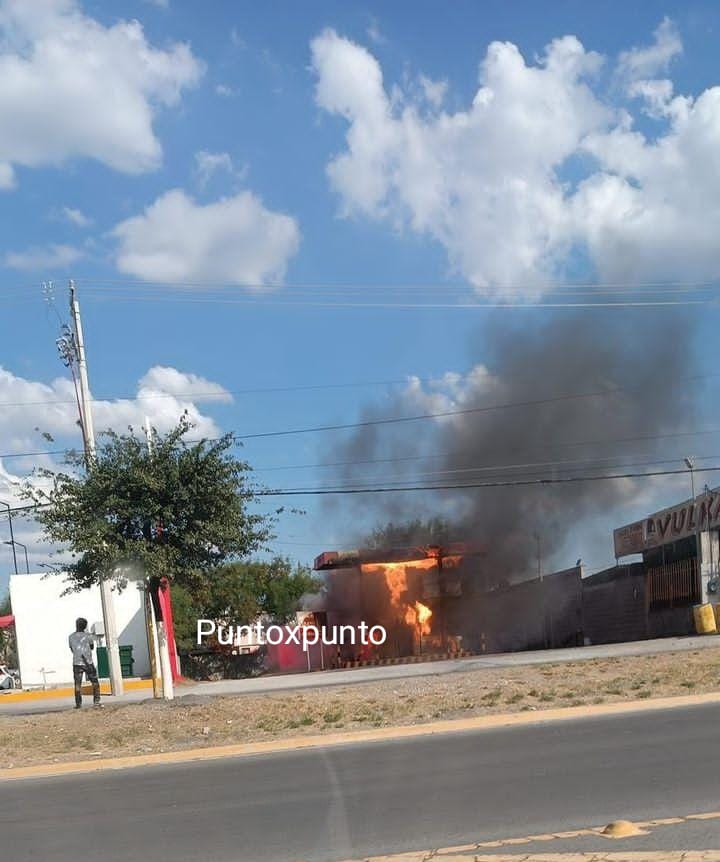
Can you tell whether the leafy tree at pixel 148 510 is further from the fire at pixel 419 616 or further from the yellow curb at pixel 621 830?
the fire at pixel 419 616

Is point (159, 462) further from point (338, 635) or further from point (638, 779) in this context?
point (338, 635)

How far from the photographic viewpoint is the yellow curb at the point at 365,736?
10.9 meters

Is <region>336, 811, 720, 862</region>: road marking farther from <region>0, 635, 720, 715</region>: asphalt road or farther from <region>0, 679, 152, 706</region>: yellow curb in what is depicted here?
<region>0, 679, 152, 706</region>: yellow curb

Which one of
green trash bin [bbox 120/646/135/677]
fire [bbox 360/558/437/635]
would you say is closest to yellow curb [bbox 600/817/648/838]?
green trash bin [bbox 120/646/135/677]

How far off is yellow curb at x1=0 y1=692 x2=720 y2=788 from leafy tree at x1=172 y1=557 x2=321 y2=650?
1384 centimetres

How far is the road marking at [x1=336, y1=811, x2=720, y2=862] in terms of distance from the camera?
525 centimetres

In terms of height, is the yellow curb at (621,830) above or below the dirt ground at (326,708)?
above

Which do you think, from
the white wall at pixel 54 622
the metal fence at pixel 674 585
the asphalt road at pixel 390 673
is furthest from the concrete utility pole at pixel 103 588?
the metal fence at pixel 674 585

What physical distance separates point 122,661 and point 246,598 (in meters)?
9.04

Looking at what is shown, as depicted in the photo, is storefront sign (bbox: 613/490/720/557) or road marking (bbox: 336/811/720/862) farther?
storefront sign (bbox: 613/490/720/557)

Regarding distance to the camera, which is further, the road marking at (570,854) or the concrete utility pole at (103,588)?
the concrete utility pole at (103,588)

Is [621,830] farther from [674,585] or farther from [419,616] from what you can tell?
[419,616]

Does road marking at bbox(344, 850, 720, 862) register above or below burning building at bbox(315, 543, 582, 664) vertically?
above

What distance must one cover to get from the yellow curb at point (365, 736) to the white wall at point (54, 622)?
55.7 ft
